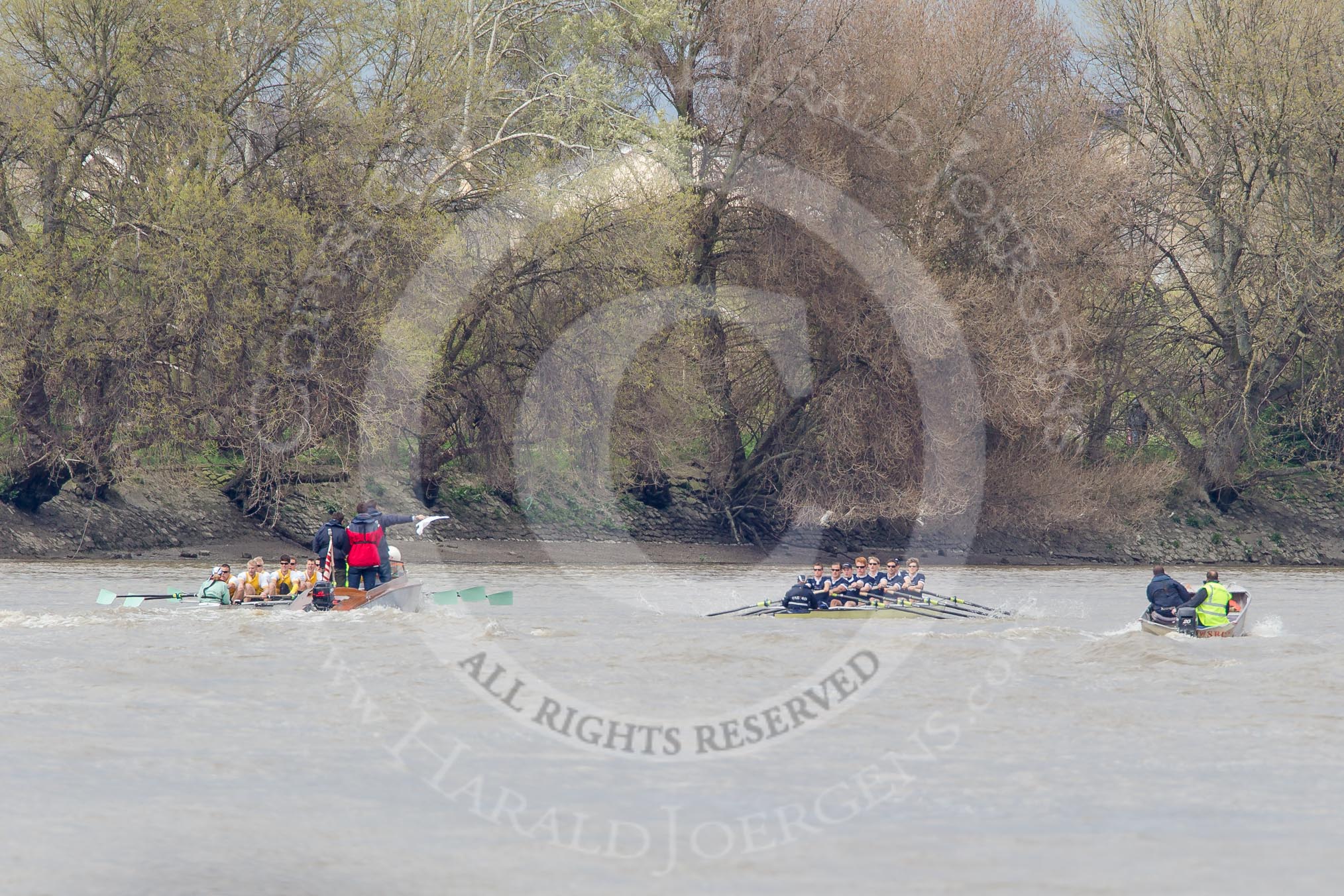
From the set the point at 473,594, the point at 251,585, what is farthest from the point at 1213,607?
the point at 251,585

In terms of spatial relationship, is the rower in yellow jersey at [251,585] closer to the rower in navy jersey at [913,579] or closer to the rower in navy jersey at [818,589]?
the rower in navy jersey at [818,589]

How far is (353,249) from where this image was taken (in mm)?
38062

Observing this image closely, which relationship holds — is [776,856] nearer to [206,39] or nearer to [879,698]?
[879,698]

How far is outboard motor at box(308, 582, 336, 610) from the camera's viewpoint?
24.4 m

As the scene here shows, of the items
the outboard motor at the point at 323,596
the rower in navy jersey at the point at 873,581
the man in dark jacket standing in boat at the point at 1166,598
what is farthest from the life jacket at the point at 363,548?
the man in dark jacket standing in boat at the point at 1166,598

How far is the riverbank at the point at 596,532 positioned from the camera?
39125 millimetres

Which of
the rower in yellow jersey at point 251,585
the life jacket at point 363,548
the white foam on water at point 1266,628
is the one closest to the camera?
the white foam on water at point 1266,628

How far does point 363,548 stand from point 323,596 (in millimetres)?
1052

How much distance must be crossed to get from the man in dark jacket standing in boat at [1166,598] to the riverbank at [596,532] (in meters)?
19.6

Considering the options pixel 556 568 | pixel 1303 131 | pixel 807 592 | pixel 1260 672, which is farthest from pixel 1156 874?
pixel 1303 131

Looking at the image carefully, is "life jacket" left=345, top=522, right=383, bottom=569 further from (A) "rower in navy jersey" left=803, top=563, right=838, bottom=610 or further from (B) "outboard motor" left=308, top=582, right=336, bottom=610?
(A) "rower in navy jersey" left=803, top=563, right=838, bottom=610

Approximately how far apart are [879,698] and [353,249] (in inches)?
966

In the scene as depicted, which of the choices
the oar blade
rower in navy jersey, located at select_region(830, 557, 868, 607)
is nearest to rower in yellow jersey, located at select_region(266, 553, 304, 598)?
the oar blade

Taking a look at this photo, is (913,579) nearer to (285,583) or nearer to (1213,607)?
(1213,607)
